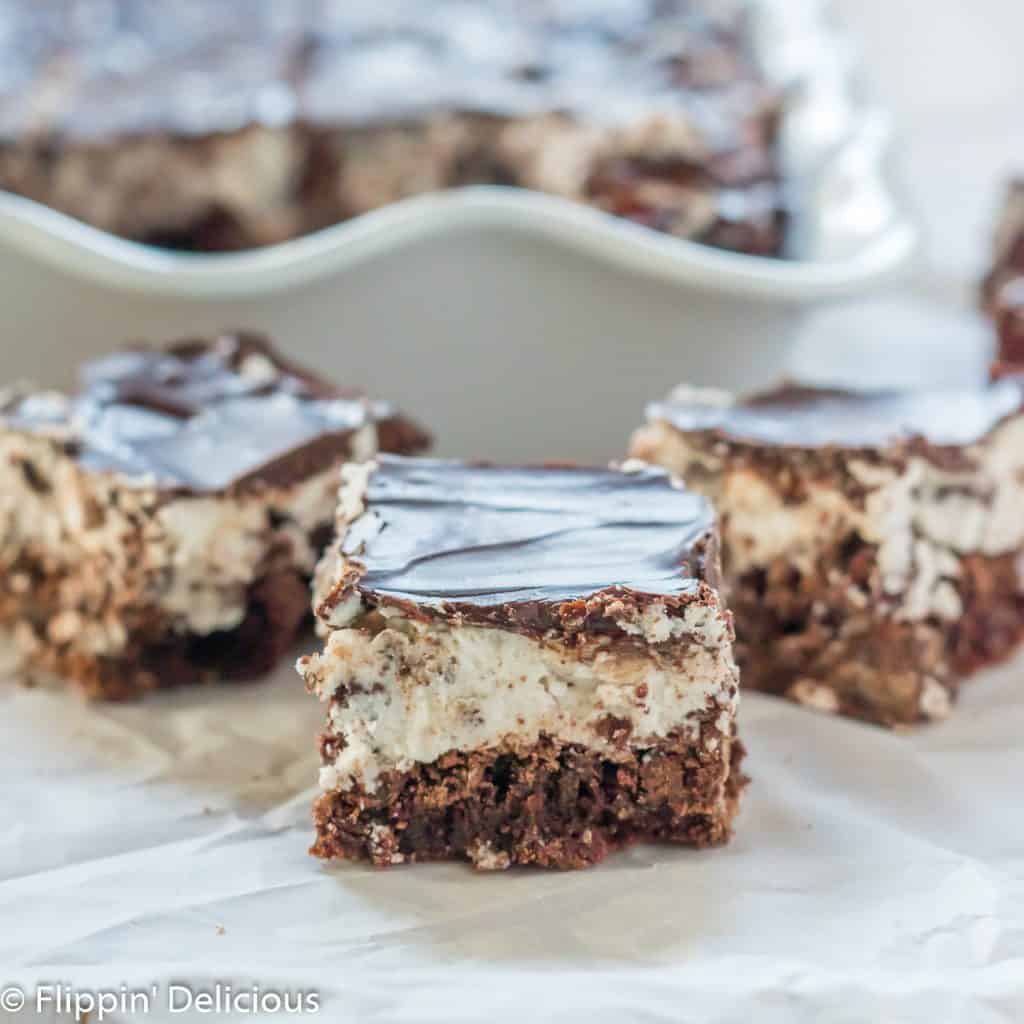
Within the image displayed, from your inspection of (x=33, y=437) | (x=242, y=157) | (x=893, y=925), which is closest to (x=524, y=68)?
(x=242, y=157)

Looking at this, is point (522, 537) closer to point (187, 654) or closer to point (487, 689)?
point (487, 689)

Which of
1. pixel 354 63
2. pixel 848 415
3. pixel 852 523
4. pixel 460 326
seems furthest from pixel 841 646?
pixel 354 63

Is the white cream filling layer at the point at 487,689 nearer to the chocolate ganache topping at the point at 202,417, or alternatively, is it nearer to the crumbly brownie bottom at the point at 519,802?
the crumbly brownie bottom at the point at 519,802

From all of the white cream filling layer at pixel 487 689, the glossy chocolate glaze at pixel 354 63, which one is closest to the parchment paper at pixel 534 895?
the white cream filling layer at pixel 487 689

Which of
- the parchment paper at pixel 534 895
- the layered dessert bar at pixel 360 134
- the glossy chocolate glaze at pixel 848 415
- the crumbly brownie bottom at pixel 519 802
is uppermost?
the layered dessert bar at pixel 360 134

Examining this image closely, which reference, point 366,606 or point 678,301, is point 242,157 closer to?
point 678,301

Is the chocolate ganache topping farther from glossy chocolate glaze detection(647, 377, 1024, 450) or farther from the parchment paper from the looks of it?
glossy chocolate glaze detection(647, 377, 1024, 450)
